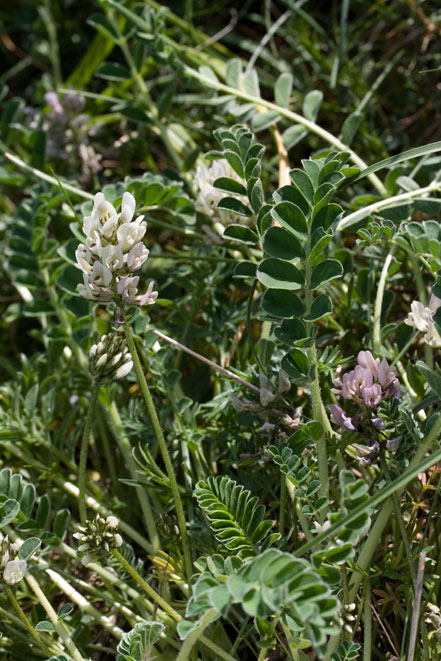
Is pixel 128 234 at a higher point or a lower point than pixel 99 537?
higher

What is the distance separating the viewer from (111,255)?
0.97 metres

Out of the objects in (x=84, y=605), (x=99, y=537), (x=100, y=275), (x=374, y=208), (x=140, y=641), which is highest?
(x=100, y=275)

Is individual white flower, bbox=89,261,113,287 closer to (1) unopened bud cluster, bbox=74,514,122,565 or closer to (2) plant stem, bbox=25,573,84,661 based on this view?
(1) unopened bud cluster, bbox=74,514,122,565

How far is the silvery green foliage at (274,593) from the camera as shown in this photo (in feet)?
2.49

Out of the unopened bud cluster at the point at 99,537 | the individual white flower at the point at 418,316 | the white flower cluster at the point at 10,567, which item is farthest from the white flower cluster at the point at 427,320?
the white flower cluster at the point at 10,567

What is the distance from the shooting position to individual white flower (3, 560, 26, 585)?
3.28 ft

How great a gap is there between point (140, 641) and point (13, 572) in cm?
19

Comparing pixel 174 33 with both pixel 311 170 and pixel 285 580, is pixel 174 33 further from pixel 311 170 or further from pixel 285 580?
pixel 285 580

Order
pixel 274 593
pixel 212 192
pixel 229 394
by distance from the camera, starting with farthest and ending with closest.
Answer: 1. pixel 212 192
2. pixel 229 394
3. pixel 274 593

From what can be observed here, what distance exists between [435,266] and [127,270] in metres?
0.45

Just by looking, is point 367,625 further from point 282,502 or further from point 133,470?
point 133,470

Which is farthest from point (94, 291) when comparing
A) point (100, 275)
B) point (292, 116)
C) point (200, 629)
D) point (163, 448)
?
point (292, 116)

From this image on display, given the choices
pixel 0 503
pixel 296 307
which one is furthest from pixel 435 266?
pixel 0 503

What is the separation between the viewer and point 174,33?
2023mm
